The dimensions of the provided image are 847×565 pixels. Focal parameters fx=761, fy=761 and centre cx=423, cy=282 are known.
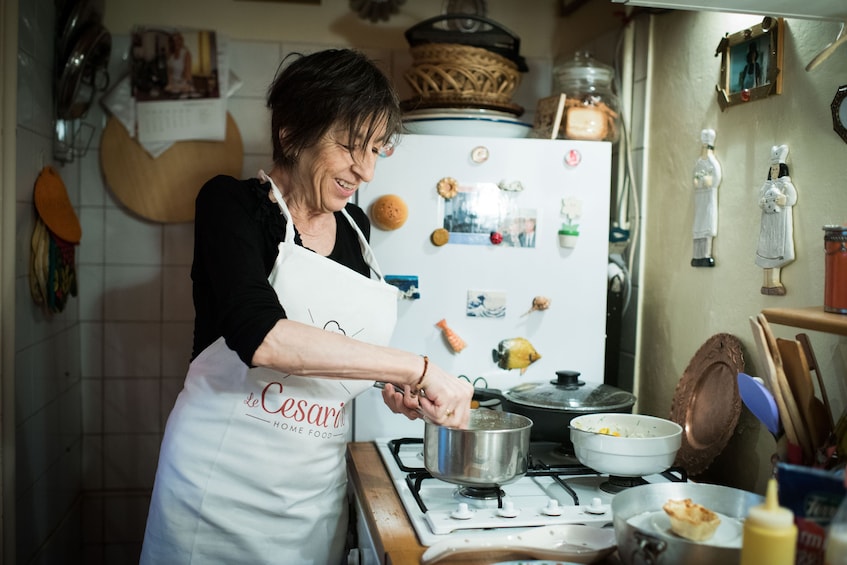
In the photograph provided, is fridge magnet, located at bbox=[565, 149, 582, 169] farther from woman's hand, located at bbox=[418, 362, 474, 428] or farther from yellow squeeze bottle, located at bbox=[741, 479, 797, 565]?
yellow squeeze bottle, located at bbox=[741, 479, 797, 565]

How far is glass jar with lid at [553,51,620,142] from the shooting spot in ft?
6.28

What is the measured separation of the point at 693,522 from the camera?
95 cm

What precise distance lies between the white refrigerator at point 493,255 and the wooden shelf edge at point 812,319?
69 centimetres

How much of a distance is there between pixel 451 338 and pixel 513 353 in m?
0.16

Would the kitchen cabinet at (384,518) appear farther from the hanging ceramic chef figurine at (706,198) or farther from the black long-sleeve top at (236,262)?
the hanging ceramic chef figurine at (706,198)

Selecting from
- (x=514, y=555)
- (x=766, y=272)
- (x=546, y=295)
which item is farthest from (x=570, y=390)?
(x=514, y=555)

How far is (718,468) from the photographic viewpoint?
1.67m

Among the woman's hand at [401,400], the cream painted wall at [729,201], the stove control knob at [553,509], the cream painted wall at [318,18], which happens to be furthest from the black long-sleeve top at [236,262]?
the cream painted wall at [318,18]

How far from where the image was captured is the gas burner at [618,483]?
1.42 meters

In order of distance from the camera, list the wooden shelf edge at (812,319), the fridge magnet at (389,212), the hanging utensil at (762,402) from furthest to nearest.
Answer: the fridge magnet at (389,212), the hanging utensil at (762,402), the wooden shelf edge at (812,319)

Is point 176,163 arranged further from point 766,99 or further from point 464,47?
point 766,99

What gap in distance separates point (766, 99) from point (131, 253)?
183 cm

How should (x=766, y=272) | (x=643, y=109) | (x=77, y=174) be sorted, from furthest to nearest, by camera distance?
(x=77, y=174) → (x=643, y=109) → (x=766, y=272)

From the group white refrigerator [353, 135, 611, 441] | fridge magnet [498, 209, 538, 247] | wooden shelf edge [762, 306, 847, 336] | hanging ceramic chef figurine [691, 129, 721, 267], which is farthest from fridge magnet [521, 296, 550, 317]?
wooden shelf edge [762, 306, 847, 336]
